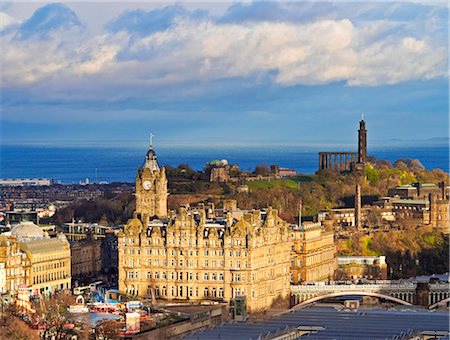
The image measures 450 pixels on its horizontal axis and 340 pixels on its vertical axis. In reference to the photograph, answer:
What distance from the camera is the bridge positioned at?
89938mm

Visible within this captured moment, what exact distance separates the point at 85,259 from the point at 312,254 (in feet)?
44.3

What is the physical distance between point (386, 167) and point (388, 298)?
56.7 m

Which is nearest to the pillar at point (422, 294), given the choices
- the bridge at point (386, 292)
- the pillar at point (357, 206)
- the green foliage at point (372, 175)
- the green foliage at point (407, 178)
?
the bridge at point (386, 292)

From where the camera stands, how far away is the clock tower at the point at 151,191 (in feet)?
323

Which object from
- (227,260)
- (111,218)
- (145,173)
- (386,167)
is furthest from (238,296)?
(386,167)

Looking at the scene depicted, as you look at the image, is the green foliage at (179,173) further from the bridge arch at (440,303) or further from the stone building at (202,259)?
the stone building at (202,259)

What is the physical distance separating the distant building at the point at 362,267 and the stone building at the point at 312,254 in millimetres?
1275

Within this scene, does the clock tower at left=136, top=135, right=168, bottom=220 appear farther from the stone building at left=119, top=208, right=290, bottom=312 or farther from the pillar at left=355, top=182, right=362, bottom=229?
the pillar at left=355, top=182, right=362, bottom=229

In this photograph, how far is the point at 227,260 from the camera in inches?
3327

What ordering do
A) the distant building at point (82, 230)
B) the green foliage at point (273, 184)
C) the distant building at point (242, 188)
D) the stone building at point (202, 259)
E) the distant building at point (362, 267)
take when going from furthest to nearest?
the green foliage at point (273, 184) < the distant building at point (242, 188) < the distant building at point (82, 230) < the distant building at point (362, 267) < the stone building at point (202, 259)

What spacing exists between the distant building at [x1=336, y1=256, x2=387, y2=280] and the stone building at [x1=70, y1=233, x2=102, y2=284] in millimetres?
15542

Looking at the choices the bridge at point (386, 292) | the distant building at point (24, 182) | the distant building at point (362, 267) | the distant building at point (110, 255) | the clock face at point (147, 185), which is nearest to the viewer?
the bridge at point (386, 292)

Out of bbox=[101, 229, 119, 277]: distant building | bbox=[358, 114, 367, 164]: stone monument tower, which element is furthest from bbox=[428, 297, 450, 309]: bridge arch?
bbox=[358, 114, 367, 164]: stone monument tower

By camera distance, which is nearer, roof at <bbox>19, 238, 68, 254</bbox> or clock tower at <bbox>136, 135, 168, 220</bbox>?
roof at <bbox>19, 238, 68, 254</bbox>
